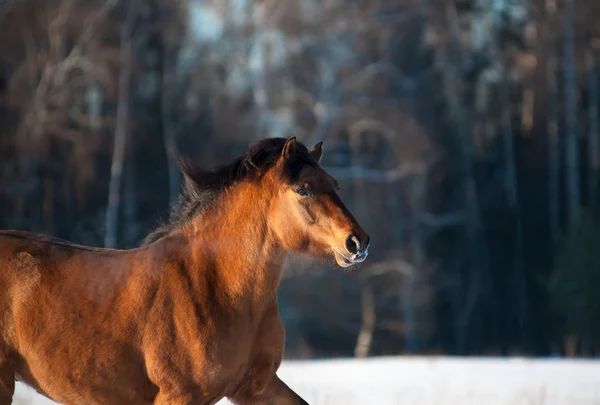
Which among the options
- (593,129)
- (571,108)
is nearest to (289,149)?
(571,108)

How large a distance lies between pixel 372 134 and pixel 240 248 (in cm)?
1913

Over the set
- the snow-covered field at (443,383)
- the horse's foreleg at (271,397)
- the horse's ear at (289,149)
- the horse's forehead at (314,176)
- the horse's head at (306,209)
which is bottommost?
the snow-covered field at (443,383)

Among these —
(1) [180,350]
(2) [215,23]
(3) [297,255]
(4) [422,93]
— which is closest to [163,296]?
(1) [180,350]

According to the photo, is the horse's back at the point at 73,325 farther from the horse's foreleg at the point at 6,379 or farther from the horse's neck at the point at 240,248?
the horse's neck at the point at 240,248

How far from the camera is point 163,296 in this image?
15.9ft

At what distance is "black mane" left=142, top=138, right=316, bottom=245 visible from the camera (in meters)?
5.14

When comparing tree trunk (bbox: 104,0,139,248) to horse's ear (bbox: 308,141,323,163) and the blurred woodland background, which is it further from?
horse's ear (bbox: 308,141,323,163)

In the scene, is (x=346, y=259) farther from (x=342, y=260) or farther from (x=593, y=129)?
(x=593, y=129)

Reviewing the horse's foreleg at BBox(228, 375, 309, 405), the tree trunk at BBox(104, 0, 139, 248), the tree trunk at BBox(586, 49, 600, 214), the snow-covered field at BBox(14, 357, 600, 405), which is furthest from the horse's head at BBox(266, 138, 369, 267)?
Result: the tree trunk at BBox(586, 49, 600, 214)

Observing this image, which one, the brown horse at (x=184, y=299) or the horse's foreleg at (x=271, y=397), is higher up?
the brown horse at (x=184, y=299)

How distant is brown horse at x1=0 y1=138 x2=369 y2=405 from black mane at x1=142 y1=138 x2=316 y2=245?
1 centimetres

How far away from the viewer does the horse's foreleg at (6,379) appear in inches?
189

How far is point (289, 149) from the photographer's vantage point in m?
5.04

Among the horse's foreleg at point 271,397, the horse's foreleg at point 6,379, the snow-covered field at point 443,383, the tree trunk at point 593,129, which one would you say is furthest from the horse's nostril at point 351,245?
the tree trunk at point 593,129
